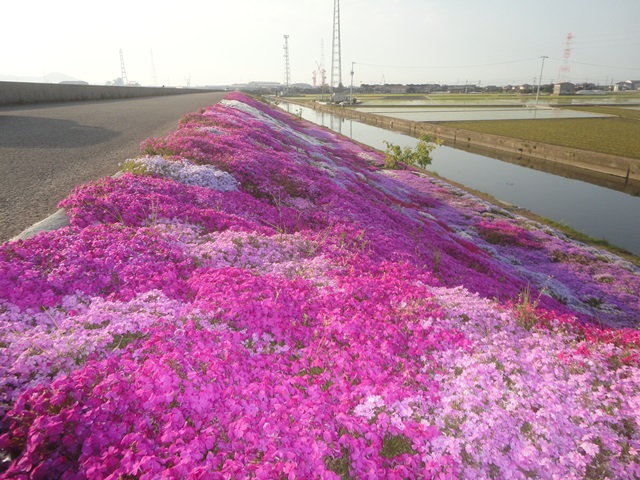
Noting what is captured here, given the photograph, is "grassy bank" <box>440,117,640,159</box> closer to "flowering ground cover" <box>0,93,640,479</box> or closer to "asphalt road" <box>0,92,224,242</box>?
"flowering ground cover" <box>0,93,640,479</box>

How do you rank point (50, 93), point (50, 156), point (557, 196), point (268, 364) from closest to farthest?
point (268, 364) → point (50, 156) → point (557, 196) → point (50, 93)

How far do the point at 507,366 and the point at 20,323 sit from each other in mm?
6836

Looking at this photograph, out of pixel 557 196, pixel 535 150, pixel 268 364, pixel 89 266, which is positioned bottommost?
pixel 557 196

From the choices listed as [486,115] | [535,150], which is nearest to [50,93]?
[535,150]

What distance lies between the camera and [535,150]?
5194 cm

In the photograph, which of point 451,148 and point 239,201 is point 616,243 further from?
point 451,148

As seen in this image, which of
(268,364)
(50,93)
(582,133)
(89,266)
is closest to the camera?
(268,364)

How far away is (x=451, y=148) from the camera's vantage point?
61.1m

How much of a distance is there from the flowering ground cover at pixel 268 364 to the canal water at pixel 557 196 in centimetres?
2348

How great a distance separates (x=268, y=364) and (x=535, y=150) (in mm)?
58467

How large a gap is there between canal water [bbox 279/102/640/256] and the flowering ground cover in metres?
23.5

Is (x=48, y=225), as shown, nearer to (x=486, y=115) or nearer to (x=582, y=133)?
(x=582, y=133)

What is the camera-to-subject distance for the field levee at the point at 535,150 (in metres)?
40.1

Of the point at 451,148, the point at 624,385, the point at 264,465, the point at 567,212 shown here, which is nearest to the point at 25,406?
the point at 264,465
